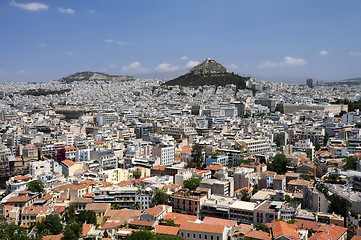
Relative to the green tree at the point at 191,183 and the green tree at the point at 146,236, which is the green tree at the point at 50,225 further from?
the green tree at the point at 191,183

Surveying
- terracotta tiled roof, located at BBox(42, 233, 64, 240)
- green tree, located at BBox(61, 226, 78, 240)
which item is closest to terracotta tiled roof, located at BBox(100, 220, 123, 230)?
green tree, located at BBox(61, 226, 78, 240)

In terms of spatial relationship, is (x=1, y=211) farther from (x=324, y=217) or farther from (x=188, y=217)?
(x=324, y=217)

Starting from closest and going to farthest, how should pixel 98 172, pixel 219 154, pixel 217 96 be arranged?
pixel 98 172 < pixel 219 154 < pixel 217 96

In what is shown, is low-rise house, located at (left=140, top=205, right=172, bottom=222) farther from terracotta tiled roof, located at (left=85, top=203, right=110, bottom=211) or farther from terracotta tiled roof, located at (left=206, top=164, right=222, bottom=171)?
terracotta tiled roof, located at (left=206, top=164, right=222, bottom=171)

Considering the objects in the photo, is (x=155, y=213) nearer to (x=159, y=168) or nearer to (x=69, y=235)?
(x=69, y=235)

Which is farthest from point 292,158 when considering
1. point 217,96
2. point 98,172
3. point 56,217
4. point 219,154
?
point 217,96
